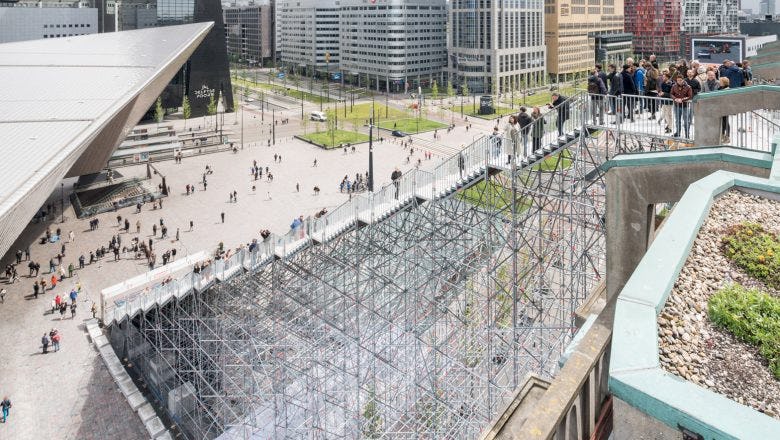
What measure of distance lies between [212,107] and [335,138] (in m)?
15.2

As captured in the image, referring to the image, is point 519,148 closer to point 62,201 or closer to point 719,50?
point 62,201

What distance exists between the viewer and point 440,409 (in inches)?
526

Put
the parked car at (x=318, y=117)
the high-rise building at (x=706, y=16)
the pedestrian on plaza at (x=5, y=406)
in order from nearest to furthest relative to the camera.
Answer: the pedestrian on plaza at (x=5, y=406) → the parked car at (x=318, y=117) → the high-rise building at (x=706, y=16)

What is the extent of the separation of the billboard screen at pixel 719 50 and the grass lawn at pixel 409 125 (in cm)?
2385

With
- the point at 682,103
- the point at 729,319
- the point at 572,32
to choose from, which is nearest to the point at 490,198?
the point at 682,103

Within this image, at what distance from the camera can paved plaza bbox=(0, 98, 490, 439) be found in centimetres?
1528

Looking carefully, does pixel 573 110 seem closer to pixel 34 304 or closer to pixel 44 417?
pixel 44 417

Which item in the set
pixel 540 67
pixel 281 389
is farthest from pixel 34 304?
pixel 540 67

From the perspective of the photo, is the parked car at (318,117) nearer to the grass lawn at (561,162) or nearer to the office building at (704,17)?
the grass lawn at (561,162)

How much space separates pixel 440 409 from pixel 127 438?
8.22 m

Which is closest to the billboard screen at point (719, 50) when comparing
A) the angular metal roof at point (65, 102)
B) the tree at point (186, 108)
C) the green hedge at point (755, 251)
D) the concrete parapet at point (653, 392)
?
the angular metal roof at point (65, 102)

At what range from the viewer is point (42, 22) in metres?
72.4

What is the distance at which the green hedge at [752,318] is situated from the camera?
8.87 feet

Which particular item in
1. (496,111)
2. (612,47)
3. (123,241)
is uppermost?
(612,47)
